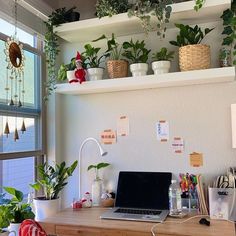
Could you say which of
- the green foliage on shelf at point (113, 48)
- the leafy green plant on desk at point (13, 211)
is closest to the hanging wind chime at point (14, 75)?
the leafy green plant on desk at point (13, 211)

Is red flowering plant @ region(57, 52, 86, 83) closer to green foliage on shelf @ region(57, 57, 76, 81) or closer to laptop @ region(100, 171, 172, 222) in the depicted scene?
green foliage on shelf @ region(57, 57, 76, 81)

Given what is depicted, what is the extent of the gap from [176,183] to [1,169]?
136 centimetres

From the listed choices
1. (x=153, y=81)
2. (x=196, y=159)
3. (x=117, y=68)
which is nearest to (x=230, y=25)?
(x=153, y=81)

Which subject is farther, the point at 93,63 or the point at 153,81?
the point at 93,63

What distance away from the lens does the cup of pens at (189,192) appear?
216 centimetres

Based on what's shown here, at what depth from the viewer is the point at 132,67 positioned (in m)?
2.26

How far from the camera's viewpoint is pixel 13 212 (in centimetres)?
190

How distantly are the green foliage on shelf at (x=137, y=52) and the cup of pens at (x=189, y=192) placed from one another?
1.00m

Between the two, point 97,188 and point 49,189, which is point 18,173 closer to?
point 49,189

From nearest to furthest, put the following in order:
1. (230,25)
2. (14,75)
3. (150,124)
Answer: (230,25)
(14,75)
(150,124)

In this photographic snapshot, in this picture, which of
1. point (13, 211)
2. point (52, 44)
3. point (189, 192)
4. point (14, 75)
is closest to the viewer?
point (13, 211)

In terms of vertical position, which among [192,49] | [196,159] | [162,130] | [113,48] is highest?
[113,48]

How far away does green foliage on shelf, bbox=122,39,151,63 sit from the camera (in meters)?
2.30

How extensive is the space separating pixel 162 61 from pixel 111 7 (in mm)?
596
